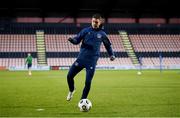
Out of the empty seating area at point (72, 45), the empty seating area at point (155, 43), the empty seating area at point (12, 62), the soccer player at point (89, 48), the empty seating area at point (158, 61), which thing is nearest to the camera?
the soccer player at point (89, 48)

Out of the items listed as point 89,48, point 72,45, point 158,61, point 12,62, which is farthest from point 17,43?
point 89,48

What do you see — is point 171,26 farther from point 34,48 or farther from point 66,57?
point 34,48

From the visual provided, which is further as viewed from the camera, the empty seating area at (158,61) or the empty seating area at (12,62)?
the empty seating area at (158,61)

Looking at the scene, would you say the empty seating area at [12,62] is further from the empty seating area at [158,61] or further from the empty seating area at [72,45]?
the empty seating area at [158,61]

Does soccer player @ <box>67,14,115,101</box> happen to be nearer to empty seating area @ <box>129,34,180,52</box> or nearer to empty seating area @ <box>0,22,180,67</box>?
empty seating area @ <box>0,22,180,67</box>

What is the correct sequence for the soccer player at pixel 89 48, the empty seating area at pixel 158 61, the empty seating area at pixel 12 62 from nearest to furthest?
the soccer player at pixel 89 48
the empty seating area at pixel 12 62
the empty seating area at pixel 158 61

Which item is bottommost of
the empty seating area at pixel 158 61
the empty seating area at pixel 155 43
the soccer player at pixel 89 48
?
the empty seating area at pixel 158 61

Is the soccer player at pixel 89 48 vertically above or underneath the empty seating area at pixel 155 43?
above

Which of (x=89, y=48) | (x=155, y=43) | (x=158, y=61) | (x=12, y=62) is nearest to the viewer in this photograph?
(x=89, y=48)

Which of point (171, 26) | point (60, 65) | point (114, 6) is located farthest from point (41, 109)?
point (171, 26)

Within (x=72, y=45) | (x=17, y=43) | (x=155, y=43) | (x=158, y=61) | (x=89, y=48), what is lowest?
(x=158, y=61)

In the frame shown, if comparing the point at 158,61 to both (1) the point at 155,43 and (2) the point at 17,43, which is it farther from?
(2) the point at 17,43

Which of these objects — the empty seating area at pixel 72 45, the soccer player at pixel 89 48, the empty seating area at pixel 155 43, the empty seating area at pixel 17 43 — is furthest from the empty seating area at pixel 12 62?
the soccer player at pixel 89 48

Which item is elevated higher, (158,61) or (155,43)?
(155,43)
